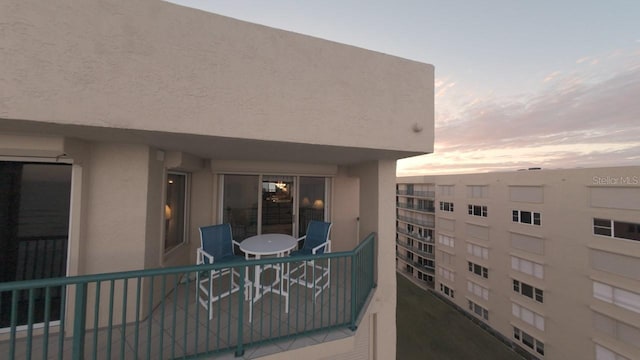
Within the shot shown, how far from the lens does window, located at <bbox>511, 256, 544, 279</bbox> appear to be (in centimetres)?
1697

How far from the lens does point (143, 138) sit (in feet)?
8.65

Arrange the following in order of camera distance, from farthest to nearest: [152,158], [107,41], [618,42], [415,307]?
[415,307] < [618,42] < [152,158] < [107,41]

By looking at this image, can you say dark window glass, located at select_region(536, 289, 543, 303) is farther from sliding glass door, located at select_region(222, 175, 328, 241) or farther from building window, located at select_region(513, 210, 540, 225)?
sliding glass door, located at select_region(222, 175, 328, 241)

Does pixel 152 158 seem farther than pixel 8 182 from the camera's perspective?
Yes

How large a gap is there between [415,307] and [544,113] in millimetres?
21971

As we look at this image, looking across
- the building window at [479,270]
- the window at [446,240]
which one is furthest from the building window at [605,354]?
the window at [446,240]

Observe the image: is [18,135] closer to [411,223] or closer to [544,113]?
[544,113]

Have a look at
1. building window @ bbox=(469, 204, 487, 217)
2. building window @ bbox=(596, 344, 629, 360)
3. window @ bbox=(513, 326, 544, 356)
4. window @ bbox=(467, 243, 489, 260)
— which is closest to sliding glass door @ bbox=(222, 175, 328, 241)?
building window @ bbox=(596, 344, 629, 360)

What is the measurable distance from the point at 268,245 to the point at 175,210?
2213 millimetres

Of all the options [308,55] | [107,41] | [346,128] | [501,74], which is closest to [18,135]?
[107,41]

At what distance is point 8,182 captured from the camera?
2.62m

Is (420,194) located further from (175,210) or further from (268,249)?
(175,210)

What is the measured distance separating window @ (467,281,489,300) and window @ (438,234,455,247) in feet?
15.5

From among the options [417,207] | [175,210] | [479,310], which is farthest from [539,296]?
[175,210]
